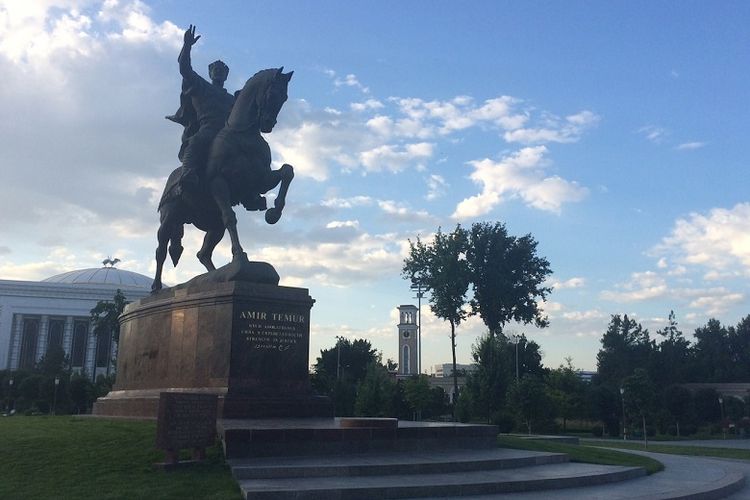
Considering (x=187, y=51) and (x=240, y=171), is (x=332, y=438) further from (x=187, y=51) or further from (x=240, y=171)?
(x=187, y=51)

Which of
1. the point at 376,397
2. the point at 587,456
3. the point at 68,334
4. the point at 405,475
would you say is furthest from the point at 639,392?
the point at 68,334

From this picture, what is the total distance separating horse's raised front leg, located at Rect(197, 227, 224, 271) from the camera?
1712 centimetres

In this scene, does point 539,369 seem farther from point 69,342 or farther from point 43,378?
point 69,342

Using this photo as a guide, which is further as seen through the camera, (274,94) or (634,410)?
(634,410)

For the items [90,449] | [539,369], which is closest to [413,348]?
[539,369]

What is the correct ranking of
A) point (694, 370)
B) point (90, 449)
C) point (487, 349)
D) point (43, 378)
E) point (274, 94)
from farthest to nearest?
point (694, 370) < point (43, 378) < point (487, 349) < point (274, 94) < point (90, 449)

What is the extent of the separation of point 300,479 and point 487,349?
31431 millimetres

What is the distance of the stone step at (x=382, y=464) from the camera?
935 centimetres

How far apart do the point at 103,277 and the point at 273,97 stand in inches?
3641

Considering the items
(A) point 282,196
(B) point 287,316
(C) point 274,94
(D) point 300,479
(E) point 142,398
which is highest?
(C) point 274,94

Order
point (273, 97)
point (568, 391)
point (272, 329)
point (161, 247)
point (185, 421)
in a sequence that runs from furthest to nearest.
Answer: point (568, 391) < point (161, 247) < point (273, 97) < point (272, 329) < point (185, 421)

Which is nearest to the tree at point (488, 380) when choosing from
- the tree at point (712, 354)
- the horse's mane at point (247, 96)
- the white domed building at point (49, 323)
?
the horse's mane at point (247, 96)

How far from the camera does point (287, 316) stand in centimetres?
1434

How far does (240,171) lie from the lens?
15703 millimetres
